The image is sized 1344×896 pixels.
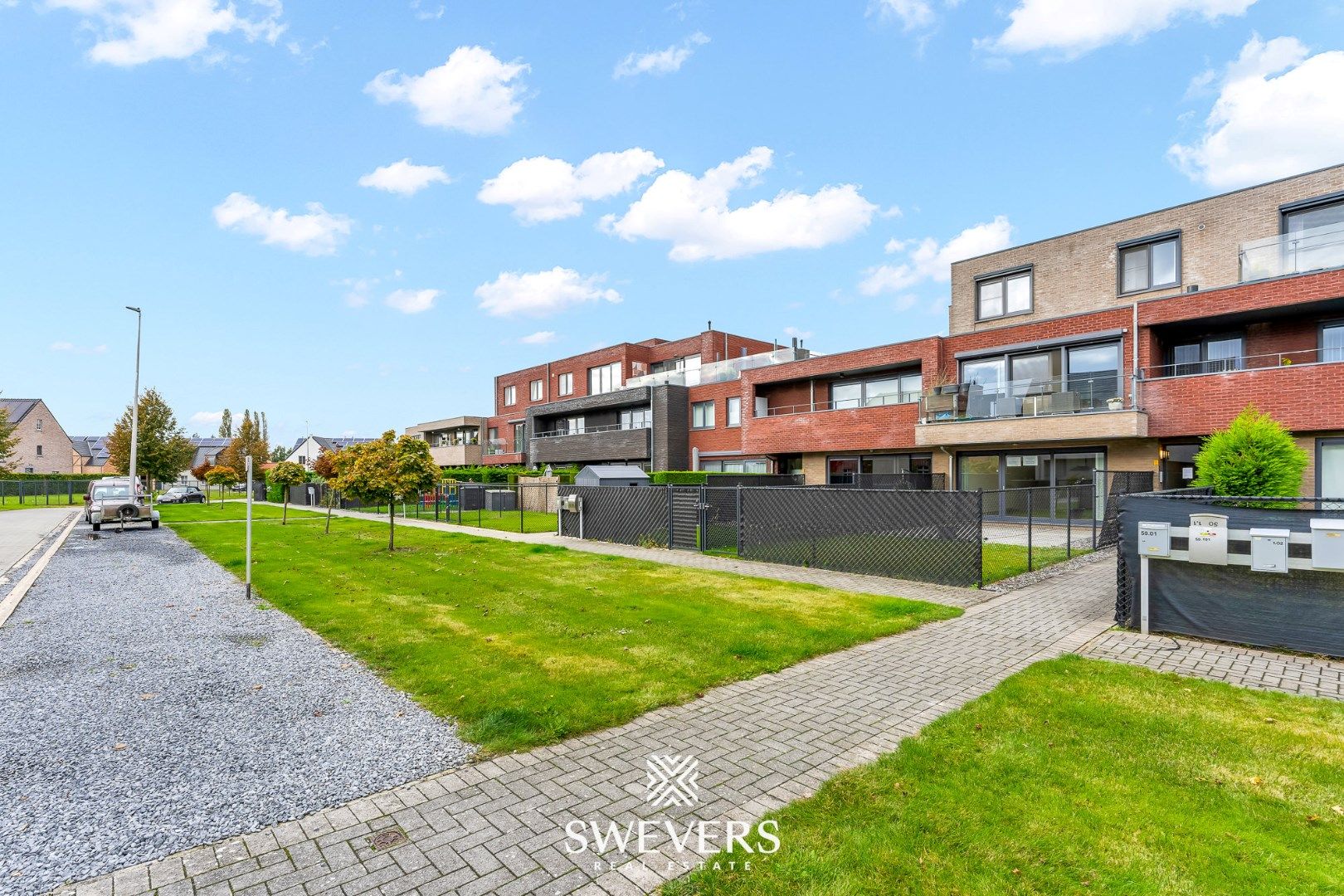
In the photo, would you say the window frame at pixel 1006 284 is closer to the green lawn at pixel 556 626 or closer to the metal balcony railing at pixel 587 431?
the metal balcony railing at pixel 587 431

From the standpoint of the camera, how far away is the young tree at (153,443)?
40.5 metres

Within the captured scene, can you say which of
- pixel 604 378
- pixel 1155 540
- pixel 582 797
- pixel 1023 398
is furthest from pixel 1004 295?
pixel 582 797

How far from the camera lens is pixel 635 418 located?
3700 centimetres

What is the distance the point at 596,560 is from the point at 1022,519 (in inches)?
624

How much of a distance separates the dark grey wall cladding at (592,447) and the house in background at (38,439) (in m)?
63.0

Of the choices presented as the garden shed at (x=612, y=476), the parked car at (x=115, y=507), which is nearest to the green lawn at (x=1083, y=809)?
the garden shed at (x=612, y=476)

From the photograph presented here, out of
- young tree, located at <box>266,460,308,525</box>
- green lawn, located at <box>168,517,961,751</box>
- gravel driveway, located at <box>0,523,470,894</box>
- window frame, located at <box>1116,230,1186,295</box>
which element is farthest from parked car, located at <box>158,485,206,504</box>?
window frame, located at <box>1116,230,1186,295</box>

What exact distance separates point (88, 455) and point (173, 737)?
100811 mm

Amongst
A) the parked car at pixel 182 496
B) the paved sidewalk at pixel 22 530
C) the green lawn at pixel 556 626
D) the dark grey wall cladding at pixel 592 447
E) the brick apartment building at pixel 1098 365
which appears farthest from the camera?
the parked car at pixel 182 496

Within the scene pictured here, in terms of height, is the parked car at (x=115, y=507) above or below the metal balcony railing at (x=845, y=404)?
below

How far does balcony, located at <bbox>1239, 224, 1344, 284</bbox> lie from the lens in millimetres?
16188

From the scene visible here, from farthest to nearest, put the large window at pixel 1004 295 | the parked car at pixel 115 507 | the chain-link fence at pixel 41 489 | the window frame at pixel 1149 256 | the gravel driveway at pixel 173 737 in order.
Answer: the chain-link fence at pixel 41 489, the large window at pixel 1004 295, the parked car at pixel 115 507, the window frame at pixel 1149 256, the gravel driveway at pixel 173 737

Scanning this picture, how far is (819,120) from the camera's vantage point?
1762 cm

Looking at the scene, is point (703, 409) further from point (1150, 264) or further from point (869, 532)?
point (869, 532)
